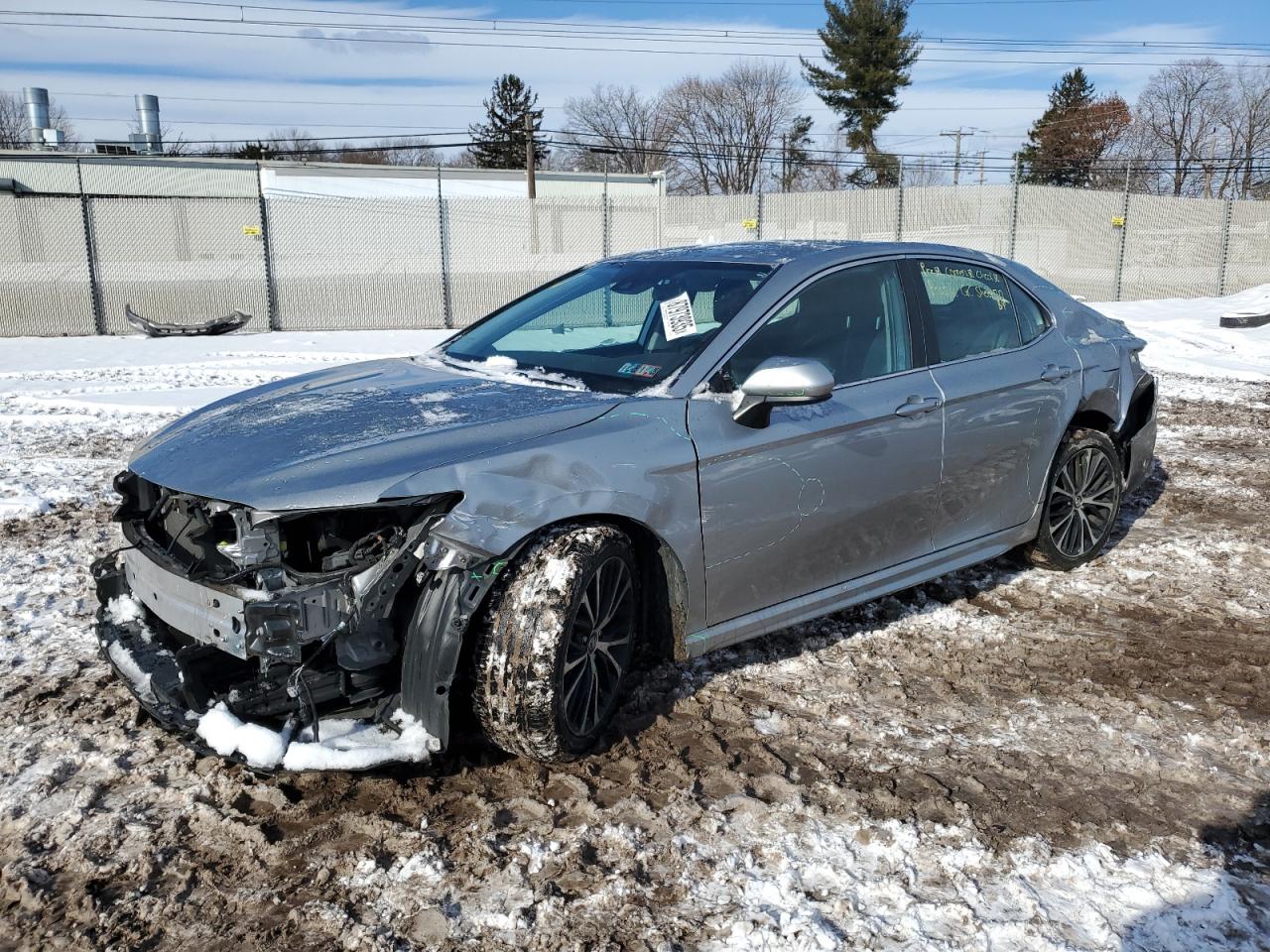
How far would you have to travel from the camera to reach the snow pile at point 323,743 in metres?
2.92

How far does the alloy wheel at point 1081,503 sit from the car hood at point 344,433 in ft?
9.02

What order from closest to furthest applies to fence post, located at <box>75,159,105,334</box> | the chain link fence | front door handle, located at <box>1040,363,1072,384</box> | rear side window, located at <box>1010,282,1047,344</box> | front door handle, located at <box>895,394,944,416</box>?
front door handle, located at <box>895,394,944,416</box>
front door handle, located at <box>1040,363,1072,384</box>
rear side window, located at <box>1010,282,1047,344</box>
fence post, located at <box>75,159,105,334</box>
the chain link fence

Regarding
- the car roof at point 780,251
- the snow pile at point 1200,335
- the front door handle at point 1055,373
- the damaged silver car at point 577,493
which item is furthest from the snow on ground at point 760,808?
the snow pile at point 1200,335

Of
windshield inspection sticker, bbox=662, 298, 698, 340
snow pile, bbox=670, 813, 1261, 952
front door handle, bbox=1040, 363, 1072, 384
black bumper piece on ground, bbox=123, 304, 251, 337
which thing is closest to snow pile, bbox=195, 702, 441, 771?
snow pile, bbox=670, 813, 1261, 952

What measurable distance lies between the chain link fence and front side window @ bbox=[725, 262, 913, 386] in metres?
13.6

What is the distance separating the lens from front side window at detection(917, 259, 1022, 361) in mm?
4547

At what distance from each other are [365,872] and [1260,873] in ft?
8.02

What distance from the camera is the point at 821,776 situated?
336 cm

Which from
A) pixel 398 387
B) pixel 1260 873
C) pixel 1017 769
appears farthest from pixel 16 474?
pixel 1260 873

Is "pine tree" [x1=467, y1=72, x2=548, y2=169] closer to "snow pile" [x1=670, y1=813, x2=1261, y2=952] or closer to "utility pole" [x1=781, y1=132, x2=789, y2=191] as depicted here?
"utility pole" [x1=781, y1=132, x2=789, y2=191]

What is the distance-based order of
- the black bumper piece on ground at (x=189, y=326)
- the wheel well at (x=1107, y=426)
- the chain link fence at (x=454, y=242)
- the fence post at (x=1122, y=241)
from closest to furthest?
the wheel well at (x=1107, y=426) < the black bumper piece on ground at (x=189, y=326) < the chain link fence at (x=454, y=242) < the fence post at (x=1122, y=241)

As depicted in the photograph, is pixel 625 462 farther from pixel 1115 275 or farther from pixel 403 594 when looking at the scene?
pixel 1115 275

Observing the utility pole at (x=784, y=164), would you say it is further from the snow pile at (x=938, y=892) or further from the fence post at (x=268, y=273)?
the snow pile at (x=938, y=892)

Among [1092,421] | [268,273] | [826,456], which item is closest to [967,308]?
[1092,421]
